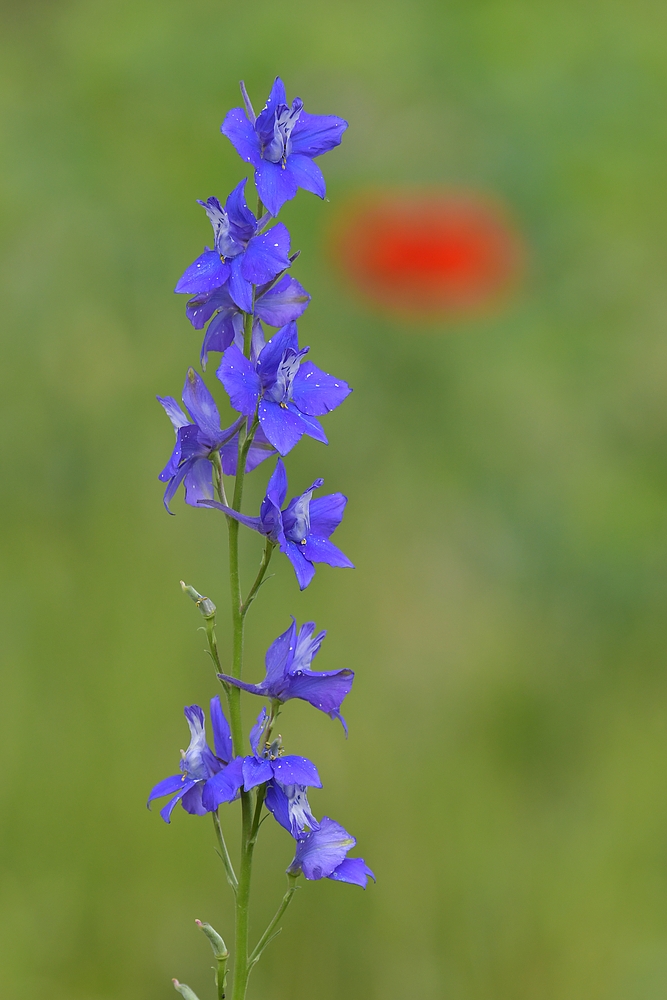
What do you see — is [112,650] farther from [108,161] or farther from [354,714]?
[108,161]

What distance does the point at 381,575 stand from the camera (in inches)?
143

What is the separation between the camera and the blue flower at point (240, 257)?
1105 millimetres

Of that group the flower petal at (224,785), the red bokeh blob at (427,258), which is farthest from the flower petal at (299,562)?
the red bokeh blob at (427,258)

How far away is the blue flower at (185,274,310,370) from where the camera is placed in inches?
45.2

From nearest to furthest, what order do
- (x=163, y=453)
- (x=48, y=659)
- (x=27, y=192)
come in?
(x=48, y=659) < (x=163, y=453) < (x=27, y=192)

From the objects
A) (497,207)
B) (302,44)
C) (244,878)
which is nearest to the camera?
(244,878)

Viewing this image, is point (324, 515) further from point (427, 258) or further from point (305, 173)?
point (427, 258)

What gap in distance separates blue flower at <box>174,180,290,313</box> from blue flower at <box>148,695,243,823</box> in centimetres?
47

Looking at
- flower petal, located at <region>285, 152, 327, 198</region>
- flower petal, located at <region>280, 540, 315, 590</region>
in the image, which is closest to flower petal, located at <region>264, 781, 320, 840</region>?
flower petal, located at <region>280, 540, 315, 590</region>

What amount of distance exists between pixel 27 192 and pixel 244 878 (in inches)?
183

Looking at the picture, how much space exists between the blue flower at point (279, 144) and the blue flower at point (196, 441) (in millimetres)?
224

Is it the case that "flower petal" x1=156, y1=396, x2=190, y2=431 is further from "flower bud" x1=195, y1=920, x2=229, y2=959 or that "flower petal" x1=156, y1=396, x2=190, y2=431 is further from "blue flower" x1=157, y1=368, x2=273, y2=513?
"flower bud" x1=195, y1=920, x2=229, y2=959

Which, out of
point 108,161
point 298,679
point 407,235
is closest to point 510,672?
point 407,235

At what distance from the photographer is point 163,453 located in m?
3.72
